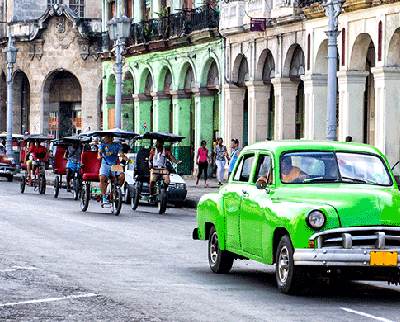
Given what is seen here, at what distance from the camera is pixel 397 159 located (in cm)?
2881

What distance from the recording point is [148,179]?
2670 centimetres

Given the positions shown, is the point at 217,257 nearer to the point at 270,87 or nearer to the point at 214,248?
the point at 214,248

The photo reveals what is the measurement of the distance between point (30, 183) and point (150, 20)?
48.4 ft

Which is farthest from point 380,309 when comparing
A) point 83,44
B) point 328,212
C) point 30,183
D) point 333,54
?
point 83,44

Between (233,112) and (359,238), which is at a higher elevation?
(233,112)

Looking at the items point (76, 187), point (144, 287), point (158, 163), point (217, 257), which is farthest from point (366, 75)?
point (144, 287)

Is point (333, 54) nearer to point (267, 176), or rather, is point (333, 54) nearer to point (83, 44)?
point (267, 176)

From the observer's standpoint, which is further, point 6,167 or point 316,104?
point 6,167

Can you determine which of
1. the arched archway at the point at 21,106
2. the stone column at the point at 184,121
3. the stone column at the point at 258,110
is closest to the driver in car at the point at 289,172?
the stone column at the point at 258,110

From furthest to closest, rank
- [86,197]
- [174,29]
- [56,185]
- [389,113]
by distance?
[174,29]
[56,185]
[389,113]
[86,197]

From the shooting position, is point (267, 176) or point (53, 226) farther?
point (53, 226)

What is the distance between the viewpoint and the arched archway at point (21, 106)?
6600 cm

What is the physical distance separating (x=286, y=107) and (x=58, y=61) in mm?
28766

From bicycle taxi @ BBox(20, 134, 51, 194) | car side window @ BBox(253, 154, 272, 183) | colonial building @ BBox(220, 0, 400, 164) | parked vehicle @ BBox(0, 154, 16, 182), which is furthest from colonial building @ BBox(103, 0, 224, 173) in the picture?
car side window @ BBox(253, 154, 272, 183)
